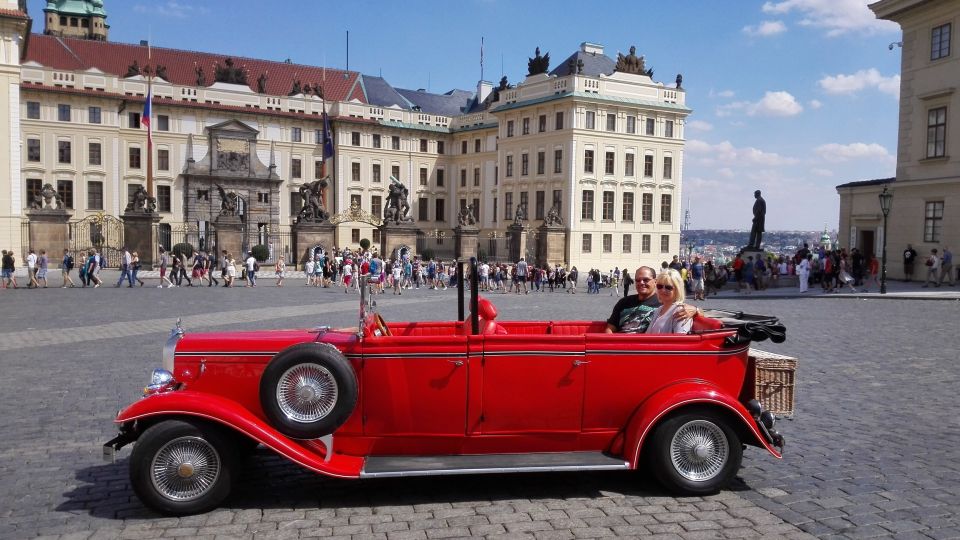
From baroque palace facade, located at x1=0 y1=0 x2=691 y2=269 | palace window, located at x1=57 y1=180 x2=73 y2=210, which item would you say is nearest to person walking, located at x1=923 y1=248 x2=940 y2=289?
baroque palace facade, located at x1=0 y1=0 x2=691 y2=269

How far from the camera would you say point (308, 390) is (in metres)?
5.20

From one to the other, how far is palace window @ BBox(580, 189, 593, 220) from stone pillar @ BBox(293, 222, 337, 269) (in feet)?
72.4

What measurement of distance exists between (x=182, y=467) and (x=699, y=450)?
3717 mm

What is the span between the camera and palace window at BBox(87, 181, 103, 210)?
185 ft

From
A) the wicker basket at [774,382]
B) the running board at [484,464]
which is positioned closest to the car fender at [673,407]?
the running board at [484,464]

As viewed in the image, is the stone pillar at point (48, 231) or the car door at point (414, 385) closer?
the car door at point (414, 385)

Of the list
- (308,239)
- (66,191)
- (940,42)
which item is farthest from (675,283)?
(66,191)

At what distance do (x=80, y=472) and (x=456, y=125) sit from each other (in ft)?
214

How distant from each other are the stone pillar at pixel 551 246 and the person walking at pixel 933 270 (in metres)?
19.1

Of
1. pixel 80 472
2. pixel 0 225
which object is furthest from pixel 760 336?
pixel 0 225

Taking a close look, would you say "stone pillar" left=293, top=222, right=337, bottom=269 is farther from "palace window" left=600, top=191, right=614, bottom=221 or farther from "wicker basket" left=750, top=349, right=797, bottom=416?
"wicker basket" left=750, top=349, right=797, bottom=416

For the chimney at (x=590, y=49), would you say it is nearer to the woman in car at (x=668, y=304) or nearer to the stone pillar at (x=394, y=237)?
the stone pillar at (x=394, y=237)

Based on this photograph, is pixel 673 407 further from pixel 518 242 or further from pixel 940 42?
pixel 518 242

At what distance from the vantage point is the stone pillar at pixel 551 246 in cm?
4332
